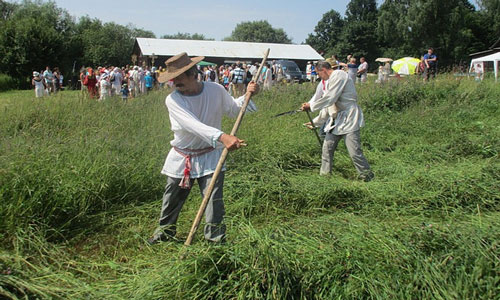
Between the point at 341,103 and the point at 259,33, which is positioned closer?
the point at 341,103

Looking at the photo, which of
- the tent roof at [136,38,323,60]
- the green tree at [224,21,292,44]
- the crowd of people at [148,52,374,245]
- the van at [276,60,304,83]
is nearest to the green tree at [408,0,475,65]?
the tent roof at [136,38,323,60]

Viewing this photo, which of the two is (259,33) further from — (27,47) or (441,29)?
(27,47)

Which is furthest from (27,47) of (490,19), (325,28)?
(325,28)

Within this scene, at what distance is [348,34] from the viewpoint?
58500mm

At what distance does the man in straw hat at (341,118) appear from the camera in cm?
546

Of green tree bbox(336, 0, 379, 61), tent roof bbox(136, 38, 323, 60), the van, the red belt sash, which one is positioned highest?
green tree bbox(336, 0, 379, 61)

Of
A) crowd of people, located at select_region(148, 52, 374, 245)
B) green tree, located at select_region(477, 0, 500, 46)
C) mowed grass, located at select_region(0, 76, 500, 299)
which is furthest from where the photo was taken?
green tree, located at select_region(477, 0, 500, 46)

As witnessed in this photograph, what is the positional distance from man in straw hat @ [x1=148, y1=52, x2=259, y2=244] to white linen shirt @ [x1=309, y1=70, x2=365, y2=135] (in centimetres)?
218

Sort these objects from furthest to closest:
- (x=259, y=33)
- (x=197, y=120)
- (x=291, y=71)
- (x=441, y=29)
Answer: (x=259, y=33), (x=441, y=29), (x=291, y=71), (x=197, y=120)

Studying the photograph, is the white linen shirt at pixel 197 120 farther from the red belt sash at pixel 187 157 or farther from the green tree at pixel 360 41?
the green tree at pixel 360 41

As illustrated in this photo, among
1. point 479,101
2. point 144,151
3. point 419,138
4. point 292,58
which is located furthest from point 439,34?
point 144,151

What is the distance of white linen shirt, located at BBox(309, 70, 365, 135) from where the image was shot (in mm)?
5512

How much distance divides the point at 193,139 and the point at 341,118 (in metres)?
2.79

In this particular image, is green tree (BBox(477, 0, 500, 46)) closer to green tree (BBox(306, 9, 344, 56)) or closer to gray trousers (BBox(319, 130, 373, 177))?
green tree (BBox(306, 9, 344, 56))
